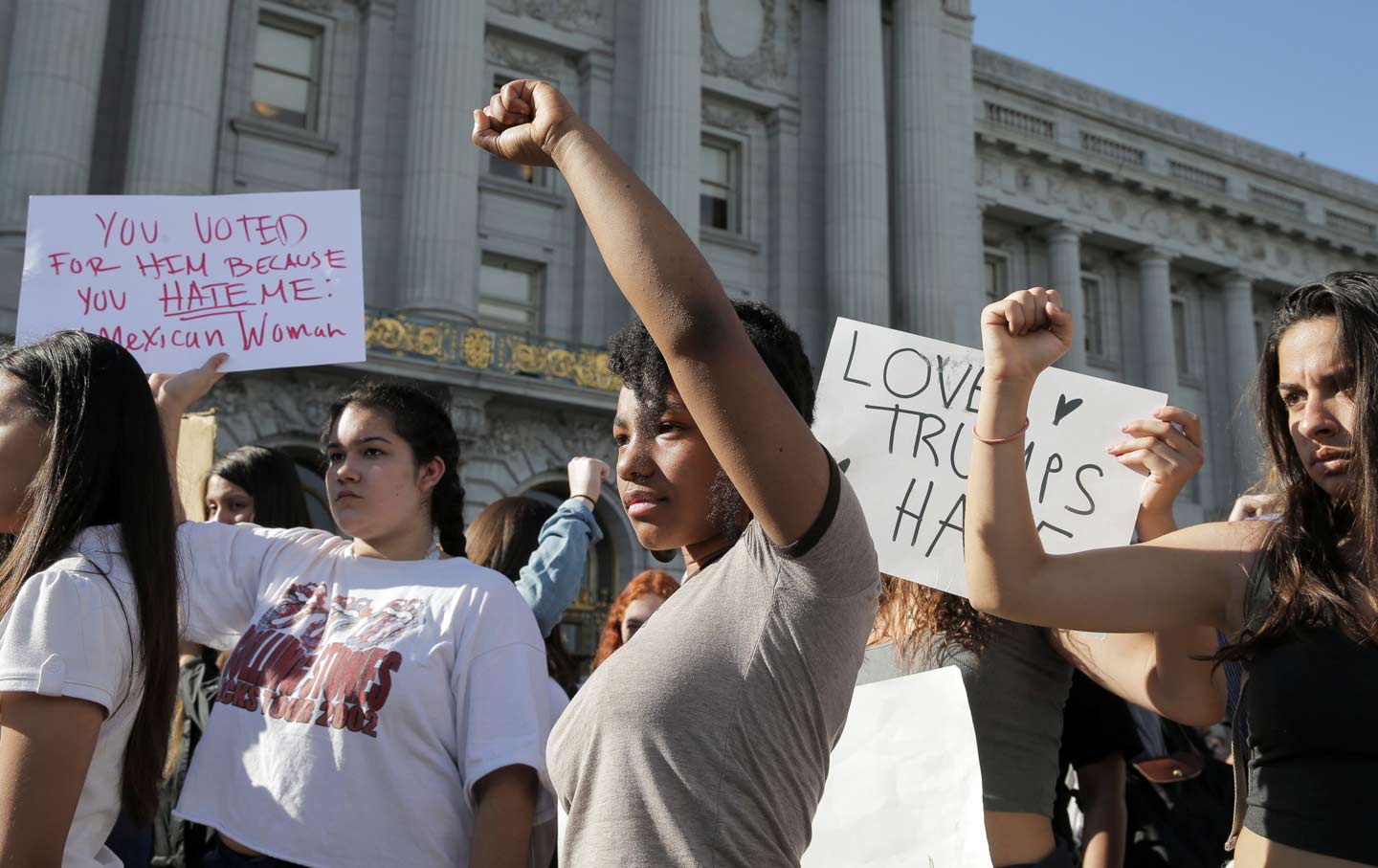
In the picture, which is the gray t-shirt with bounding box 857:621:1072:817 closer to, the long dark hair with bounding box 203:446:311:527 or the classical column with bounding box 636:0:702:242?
the long dark hair with bounding box 203:446:311:527

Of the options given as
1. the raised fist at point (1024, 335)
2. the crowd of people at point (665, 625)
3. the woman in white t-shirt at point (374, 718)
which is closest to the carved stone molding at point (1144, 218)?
the crowd of people at point (665, 625)

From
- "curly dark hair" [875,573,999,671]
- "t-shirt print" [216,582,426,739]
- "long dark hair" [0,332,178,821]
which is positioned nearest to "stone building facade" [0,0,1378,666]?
"t-shirt print" [216,582,426,739]

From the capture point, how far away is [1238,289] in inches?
1298

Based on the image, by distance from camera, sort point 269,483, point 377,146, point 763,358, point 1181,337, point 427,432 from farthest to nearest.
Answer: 1. point 1181,337
2. point 377,146
3. point 269,483
4. point 427,432
5. point 763,358

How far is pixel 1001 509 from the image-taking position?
2.15 meters

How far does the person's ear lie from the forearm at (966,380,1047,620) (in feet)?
5.38

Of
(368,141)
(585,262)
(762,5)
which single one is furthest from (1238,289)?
(368,141)

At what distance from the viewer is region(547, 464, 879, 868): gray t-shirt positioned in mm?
1677

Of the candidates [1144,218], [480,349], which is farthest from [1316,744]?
[1144,218]

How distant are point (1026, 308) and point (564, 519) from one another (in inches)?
80.5

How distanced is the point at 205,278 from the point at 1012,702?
2930 mm

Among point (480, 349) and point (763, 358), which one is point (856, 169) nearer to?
point (480, 349)

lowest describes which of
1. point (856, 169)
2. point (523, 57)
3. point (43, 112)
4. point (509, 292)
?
point (509, 292)

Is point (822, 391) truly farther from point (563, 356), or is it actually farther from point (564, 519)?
point (563, 356)
